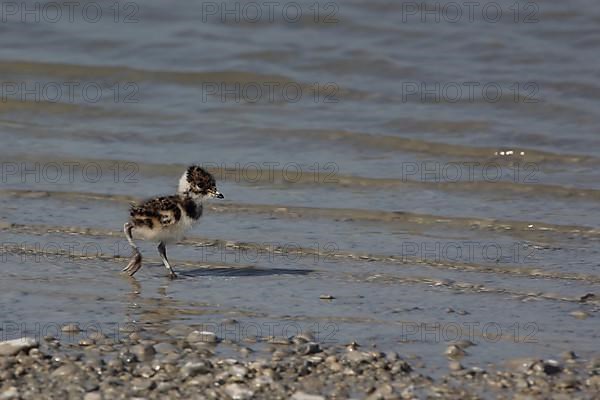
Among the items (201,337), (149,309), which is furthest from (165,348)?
(149,309)

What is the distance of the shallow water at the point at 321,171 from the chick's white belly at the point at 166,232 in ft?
0.75

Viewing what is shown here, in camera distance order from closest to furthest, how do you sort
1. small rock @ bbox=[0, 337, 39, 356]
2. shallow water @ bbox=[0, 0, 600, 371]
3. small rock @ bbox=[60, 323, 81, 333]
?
small rock @ bbox=[0, 337, 39, 356]
small rock @ bbox=[60, 323, 81, 333]
shallow water @ bbox=[0, 0, 600, 371]

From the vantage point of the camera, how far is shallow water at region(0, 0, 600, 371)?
812 centimetres

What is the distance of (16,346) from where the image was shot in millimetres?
6809

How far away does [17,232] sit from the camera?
32.5 ft

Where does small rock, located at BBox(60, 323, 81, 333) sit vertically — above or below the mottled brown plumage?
below

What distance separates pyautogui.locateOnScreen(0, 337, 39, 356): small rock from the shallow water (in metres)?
0.56

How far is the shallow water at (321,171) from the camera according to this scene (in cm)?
812

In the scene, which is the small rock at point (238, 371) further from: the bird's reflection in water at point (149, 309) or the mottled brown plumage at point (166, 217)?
the mottled brown plumage at point (166, 217)

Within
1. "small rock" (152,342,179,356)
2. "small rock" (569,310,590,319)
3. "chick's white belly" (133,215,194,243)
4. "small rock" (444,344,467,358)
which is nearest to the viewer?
"small rock" (152,342,179,356)

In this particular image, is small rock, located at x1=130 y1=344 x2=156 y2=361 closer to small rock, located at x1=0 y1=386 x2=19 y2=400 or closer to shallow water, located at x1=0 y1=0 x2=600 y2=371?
shallow water, located at x1=0 y1=0 x2=600 y2=371

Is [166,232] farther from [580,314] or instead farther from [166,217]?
[580,314]

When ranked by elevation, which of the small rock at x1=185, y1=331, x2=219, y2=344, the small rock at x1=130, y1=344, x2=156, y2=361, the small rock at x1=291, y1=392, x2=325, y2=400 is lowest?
the small rock at x1=291, y1=392, x2=325, y2=400

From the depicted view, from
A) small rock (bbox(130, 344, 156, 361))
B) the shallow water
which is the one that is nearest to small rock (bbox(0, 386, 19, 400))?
small rock (bbox(130, 344, 156, 361))
